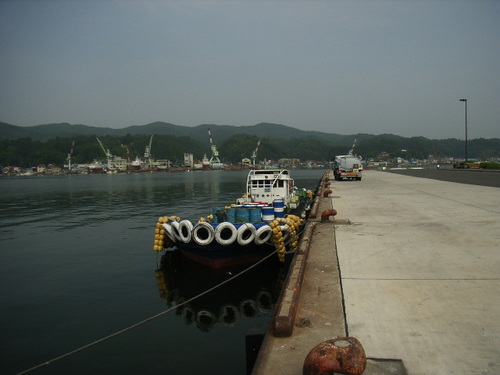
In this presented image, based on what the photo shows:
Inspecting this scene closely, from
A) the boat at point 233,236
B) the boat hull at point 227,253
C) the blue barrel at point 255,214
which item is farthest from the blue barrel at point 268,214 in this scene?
the boat hull at point 227,253

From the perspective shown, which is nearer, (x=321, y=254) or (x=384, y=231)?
(x=321, y=254)

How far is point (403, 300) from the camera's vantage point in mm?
6215

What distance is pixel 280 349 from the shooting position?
187 inches

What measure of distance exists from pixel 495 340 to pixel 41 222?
1285 inches

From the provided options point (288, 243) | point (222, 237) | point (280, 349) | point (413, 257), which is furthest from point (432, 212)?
point (280, 349)

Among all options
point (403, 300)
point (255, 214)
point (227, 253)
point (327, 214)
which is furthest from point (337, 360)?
point (255, 214)

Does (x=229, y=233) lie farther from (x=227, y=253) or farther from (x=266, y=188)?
(x=266, y=188)

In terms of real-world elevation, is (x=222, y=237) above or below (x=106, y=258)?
above

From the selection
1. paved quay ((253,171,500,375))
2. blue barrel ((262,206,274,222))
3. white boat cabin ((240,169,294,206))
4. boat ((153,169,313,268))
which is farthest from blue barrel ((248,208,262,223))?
white boat cabin ((240,169,294,206))

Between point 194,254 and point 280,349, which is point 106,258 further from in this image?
point 280,349

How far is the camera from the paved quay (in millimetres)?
4492

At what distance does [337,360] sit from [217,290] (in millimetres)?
9069

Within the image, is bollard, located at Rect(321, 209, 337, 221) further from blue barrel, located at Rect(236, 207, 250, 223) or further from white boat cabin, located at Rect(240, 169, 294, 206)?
white boat cabin, located at Rect(240, 169, 294, 206)

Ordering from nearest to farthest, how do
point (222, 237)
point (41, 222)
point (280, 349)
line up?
point (280, 349), point (222, 237), point (41, 222)
